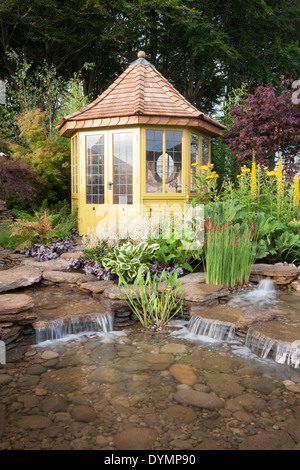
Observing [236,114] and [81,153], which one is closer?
[81,153]

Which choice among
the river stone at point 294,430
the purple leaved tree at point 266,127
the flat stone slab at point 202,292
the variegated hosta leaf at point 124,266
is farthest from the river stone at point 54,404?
the purple leaved tree at point 266,127

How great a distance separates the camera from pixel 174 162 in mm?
8180

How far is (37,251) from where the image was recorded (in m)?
6.75

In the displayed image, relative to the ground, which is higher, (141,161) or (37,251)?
(141,161)

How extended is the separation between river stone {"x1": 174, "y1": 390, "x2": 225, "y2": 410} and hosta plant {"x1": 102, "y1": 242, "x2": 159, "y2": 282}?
2040mm

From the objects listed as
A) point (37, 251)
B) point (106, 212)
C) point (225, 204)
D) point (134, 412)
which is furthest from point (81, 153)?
point (134, 412)

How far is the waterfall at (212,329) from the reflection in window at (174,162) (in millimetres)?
4662

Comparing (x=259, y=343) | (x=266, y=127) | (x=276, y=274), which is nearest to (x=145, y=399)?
(x=259, y=343)

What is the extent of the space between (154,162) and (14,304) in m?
5.03

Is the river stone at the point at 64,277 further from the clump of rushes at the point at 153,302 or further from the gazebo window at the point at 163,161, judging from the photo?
the gazebo window at the point at 163,161

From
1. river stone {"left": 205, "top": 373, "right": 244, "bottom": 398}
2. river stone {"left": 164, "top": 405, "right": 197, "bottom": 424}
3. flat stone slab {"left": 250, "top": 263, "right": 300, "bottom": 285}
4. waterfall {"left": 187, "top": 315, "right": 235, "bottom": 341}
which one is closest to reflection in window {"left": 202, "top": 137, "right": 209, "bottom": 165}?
flat stone slab {"left": 250, "top": 263, "right": 300, "bottom": 285}

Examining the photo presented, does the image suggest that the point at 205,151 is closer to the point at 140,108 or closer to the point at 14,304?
the point at 140,108

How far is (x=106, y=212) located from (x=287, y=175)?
17.1ft

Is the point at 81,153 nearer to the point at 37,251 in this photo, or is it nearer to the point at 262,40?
the point at 37,251
